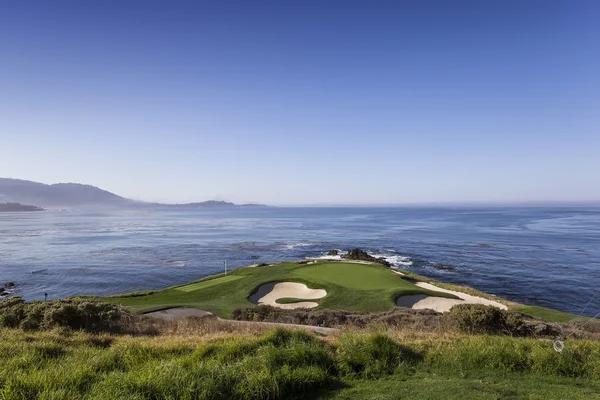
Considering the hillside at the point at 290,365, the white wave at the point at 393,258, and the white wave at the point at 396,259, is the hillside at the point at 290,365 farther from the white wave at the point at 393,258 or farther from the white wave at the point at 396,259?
the white wave at the point at 393,258

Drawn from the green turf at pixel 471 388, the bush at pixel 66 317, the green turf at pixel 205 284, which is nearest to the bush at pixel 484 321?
the green turf at pixel 471 388

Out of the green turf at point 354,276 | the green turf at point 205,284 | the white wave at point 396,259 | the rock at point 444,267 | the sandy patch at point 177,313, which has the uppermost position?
the green turf at point 354,276

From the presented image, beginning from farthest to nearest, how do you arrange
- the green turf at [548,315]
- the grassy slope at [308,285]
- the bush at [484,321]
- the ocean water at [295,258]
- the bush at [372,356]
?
the ocean water at [295,258] → the grassy slope at [308,285] → the green turf at [548,315] → the bush at [484,321] → the bush at [372,356]

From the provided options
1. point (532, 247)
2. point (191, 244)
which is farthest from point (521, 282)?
point (191, 244)

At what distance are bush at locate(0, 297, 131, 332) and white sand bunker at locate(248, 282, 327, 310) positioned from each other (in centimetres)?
1119

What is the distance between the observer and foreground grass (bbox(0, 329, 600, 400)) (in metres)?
6.16

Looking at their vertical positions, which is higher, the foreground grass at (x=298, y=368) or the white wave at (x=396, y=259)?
the foreground grass at (x=298, y=368)

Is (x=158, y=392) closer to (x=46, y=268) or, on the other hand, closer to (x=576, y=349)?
(x=576, y=349)

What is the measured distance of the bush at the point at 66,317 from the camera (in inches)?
508

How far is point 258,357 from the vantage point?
307 inches

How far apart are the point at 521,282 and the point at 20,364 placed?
130 ft

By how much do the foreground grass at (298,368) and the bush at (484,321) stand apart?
353cm

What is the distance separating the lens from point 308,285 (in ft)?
87.1

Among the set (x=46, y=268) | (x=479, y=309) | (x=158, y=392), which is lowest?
(x=46, y=268)
